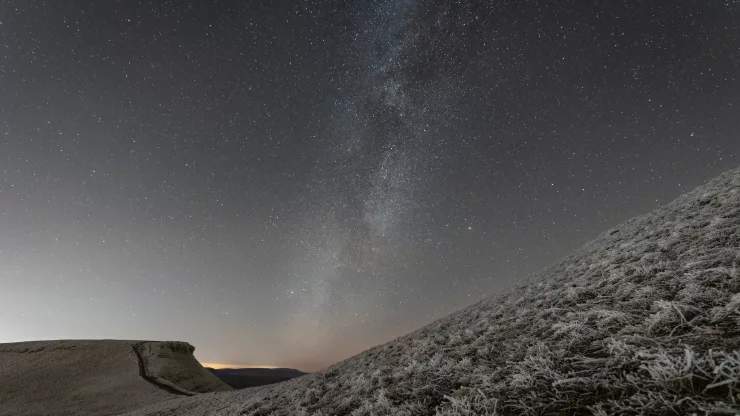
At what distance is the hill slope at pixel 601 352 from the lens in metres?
3.19

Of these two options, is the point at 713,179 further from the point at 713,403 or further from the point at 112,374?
the point at 112,374

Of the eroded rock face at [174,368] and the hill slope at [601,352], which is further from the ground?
the eroded rock face at [174,368]

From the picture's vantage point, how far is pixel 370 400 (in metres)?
6.12

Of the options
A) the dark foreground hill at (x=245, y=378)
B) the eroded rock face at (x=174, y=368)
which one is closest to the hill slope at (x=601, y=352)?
the eroded rock face at (x=174, y=368)

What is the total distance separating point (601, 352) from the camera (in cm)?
445

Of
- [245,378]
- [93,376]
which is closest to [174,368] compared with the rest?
[93,376]

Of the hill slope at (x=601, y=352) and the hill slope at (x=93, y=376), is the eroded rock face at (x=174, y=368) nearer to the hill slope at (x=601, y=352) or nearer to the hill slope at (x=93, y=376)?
the hill slope at (x=93, y=376)

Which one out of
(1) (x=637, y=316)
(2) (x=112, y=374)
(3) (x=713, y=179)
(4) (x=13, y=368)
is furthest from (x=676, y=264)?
(4) (x=13, y=368)

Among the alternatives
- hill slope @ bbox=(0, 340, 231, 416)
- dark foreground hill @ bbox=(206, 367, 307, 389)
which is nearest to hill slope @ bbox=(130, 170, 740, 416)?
hill slope @ bbox=(0, 340, 231, 416)

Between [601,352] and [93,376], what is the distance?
123 ft

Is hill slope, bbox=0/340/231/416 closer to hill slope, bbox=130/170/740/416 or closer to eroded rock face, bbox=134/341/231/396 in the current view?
eroded rock face, bbox=134/341/231/396

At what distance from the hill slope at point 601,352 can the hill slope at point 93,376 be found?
1900cm

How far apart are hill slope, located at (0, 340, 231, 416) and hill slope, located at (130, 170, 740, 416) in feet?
62.3

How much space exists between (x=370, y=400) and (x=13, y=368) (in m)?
38.0
